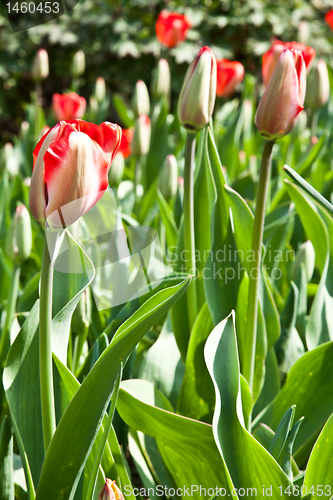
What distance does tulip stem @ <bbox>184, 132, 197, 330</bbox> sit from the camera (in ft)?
2.46

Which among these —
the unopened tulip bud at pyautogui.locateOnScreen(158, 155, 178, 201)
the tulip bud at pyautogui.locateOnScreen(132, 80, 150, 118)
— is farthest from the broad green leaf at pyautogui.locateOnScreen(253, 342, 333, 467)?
the tulip bud at pyautogui.locateOnScreen(132, 80, 150, 118)

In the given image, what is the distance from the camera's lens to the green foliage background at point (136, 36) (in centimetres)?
394

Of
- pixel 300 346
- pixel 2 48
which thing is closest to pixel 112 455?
pixel 300 346

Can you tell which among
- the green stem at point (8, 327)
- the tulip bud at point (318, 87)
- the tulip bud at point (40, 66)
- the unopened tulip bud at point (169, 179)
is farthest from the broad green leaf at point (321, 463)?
the tulip bud at point (40, 66)

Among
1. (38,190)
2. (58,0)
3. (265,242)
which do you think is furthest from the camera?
(58,0)

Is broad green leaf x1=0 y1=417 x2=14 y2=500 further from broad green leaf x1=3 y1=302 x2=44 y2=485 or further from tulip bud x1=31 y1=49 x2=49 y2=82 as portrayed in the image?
tulip bud x1=31 y1=49 x2=49 y2=82

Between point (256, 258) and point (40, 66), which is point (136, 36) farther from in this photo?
point (256, 258)

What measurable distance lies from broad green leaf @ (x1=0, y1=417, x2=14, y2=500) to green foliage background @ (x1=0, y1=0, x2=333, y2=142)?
12.0 ft

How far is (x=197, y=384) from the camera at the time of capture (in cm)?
73

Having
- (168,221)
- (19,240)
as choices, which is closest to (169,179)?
(168,221)

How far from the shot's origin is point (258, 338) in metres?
0.74

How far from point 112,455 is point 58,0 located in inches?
60.8

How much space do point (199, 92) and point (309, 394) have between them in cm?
46

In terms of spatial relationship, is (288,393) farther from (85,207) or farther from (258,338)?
(85,207)
